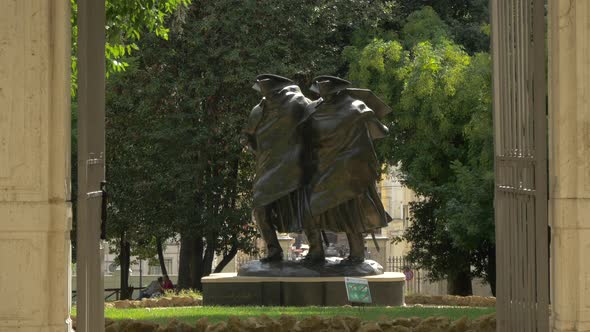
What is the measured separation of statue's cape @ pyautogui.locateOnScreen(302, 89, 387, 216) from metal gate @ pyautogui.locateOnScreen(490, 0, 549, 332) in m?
7.58

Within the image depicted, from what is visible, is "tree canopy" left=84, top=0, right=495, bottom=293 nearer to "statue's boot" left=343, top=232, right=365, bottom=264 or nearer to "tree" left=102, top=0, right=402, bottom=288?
"tree" left=102, top=0, right=402, bottom=288

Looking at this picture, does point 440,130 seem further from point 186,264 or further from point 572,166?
point 572,166

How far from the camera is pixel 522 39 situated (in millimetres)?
8859

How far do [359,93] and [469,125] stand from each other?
9.12 metres

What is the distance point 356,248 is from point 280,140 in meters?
1.74

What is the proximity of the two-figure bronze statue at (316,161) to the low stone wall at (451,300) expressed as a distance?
2.48m

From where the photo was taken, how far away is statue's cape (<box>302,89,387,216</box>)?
669 inches

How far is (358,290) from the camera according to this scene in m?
15.8

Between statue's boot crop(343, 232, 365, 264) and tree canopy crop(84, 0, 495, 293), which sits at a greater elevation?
tree canopy crop(84, 0, 495, 293)

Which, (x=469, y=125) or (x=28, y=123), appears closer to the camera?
(x=28, y=123)

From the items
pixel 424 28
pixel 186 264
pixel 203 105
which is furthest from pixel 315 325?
pixel 424 28

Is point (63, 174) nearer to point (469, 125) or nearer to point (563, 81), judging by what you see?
point (563, 81)

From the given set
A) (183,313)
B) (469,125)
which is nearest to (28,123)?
(183,313)

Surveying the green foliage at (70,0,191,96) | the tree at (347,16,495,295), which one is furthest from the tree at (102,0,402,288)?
the green foliage at (70,0,191,96)
